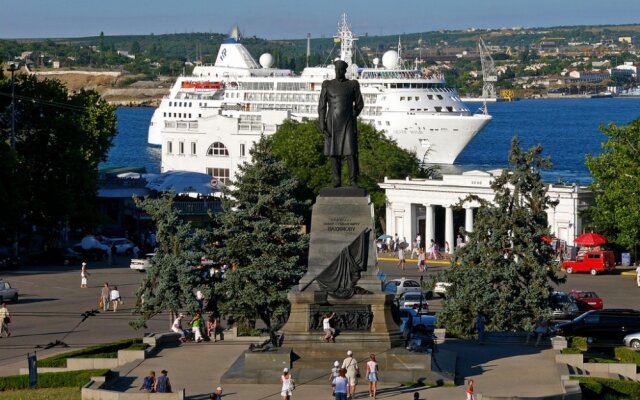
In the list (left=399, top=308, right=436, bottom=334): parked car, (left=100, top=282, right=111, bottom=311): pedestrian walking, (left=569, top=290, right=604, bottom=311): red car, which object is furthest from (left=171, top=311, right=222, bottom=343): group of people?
(left=569, top=290, right=604, bottom=311): red car

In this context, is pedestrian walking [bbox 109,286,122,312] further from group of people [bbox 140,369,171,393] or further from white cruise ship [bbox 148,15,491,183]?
white cruise ship [bbox 148,15,491,183]

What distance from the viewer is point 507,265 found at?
140 feet

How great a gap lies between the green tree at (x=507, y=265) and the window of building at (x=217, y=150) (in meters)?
57.1

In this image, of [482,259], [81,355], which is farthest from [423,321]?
[81,355]

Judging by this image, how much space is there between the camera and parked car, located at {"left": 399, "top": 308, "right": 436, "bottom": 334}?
1428 inches

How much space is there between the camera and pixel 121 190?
80.0 metres

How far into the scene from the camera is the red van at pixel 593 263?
6128cm

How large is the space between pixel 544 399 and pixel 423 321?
13369 millimetres

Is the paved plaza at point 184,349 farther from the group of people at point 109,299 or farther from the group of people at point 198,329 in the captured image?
the group of people at point 198,329

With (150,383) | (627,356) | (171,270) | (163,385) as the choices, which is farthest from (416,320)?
(163,385)

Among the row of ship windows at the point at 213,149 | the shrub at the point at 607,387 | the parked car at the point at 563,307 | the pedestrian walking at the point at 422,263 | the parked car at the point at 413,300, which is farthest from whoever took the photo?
the row of ship windows at the point at 213,149

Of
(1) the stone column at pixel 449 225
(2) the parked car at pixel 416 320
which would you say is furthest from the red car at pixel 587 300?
(1) the stone column at pixel 449 225

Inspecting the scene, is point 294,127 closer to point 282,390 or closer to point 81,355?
point 81,355

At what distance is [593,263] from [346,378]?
109ft
